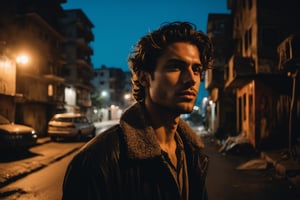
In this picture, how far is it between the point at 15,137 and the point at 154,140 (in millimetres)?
11527

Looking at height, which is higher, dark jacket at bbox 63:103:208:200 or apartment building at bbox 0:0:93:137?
apartment building at bbox 0:0:93:137

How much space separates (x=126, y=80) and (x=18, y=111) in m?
73.2

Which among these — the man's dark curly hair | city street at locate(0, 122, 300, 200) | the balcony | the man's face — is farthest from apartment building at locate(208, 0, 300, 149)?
the man's face

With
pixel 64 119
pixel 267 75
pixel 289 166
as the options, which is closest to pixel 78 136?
pixel 64 119

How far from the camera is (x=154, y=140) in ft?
6.15

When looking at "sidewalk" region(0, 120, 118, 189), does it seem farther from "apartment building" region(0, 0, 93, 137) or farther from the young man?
"apartment building" region(0, 0, 93, 137)

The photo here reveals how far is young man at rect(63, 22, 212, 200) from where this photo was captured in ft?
5.28

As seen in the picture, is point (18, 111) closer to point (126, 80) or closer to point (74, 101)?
point (74, 101)

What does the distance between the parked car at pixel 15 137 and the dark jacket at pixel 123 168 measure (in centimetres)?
1117

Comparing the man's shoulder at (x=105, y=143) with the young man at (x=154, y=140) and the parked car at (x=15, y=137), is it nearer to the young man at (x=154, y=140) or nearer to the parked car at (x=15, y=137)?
the young man at (x=154, y=140)

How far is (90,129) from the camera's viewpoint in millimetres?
21328

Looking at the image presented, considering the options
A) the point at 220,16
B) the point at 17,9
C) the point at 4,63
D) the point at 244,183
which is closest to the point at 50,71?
the point at 17,9

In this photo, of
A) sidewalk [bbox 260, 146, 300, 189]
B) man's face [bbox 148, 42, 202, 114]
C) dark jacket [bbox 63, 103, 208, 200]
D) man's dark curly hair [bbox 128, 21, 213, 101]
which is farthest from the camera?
sidewalk [bbox 260, 146, 300, 189]

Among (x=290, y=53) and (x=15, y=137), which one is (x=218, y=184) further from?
(x=15, y=137)
